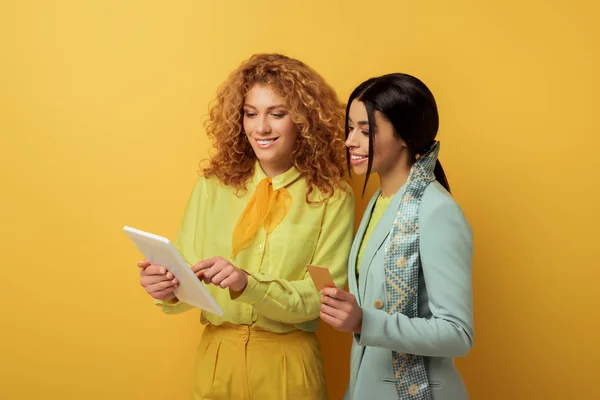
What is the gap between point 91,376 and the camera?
321cm

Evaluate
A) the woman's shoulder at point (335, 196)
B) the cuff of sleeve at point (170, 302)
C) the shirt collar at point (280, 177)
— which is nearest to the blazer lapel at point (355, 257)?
the woman's shoulder at point (335, 196)

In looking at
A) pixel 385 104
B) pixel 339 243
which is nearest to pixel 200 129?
pixel 339 243

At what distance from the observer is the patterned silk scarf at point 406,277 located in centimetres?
206

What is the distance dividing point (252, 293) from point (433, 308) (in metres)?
0.53

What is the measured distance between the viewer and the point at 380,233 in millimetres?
2176

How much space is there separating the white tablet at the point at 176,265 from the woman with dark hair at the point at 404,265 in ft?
1.09

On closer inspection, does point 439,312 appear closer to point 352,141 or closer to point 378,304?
point 378,304

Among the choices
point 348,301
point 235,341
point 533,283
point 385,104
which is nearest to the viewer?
point 348,301

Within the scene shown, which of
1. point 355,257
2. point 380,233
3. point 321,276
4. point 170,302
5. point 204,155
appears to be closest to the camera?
point 321,276

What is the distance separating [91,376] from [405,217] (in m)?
→ 1.71

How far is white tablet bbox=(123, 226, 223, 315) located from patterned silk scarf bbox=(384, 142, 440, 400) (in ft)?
1.54

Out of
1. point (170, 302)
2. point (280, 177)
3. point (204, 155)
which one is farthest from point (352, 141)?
point (204, 155)

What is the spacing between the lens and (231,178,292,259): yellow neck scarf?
248cm

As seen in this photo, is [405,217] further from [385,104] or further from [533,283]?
[533,283]
